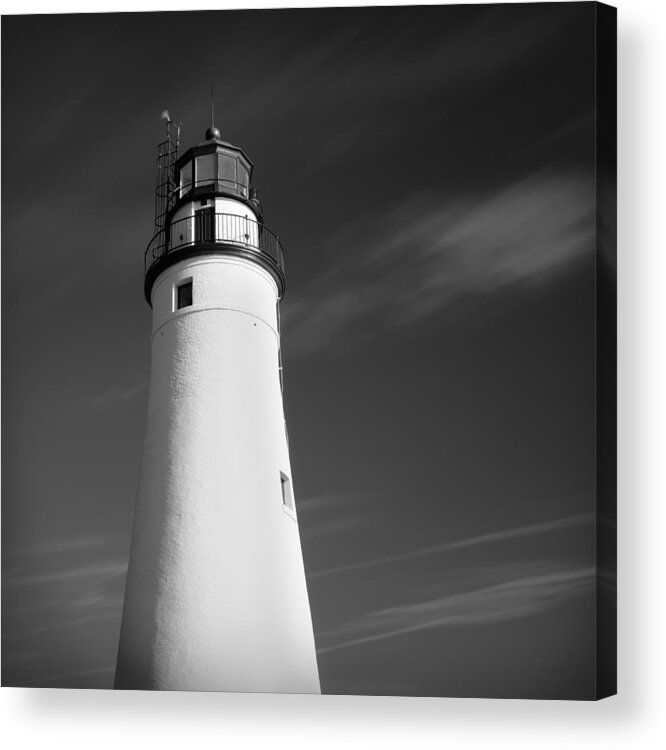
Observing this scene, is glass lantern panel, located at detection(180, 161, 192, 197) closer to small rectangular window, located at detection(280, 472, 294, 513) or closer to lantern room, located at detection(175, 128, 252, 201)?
lantern room, located at detection(175, 128, 252, 201)

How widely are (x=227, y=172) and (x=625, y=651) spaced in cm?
379

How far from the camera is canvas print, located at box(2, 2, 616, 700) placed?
276 inches

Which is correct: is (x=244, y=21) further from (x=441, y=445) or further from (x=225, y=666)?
(x=225, y=666)

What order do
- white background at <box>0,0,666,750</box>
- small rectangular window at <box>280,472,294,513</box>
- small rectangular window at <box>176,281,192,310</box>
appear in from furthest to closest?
small rectangular window at <box>176,281,192,310</box> → small rectangular window at <box>280,472,294,513</box> → white background at <box>0,0,666,750</box>

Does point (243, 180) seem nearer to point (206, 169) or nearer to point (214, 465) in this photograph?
point (206, 169)

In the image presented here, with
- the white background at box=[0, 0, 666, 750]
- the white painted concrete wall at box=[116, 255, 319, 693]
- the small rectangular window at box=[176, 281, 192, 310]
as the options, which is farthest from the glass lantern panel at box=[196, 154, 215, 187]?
the white background at box=[0, 0, 666, 750]

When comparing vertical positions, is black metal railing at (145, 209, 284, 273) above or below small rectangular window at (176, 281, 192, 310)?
above

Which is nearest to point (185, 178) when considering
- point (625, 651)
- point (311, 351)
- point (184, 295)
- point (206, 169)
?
point (206, 169)

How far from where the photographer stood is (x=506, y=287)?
7238mm

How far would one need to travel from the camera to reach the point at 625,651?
22.2ft

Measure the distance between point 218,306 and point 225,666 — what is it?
7.19ft

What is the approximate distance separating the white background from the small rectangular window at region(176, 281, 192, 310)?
7.80 ft

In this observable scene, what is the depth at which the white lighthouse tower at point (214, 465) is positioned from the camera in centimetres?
729

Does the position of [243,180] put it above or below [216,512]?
above
